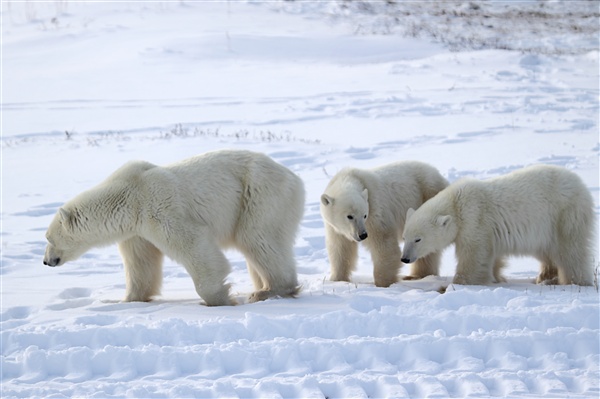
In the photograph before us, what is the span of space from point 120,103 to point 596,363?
47.8 ft

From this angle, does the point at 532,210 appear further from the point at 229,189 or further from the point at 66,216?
the point at 66,216

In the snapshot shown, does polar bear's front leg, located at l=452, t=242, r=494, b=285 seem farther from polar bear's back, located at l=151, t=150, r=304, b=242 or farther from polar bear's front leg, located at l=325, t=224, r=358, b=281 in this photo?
polar bear's back, located at l=151, t=150, r=304, b=242

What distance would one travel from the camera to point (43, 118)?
16.1 meters

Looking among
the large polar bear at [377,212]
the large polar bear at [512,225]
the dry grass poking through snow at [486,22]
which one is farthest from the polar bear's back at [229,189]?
the dry grass poking through snow at [486,22]

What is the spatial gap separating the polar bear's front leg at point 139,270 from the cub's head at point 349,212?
1.62 metres

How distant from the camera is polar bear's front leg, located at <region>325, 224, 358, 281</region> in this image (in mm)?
7109

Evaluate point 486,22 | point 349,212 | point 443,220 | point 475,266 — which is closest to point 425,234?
point 443,220

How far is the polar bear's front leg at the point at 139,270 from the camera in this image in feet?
21.5

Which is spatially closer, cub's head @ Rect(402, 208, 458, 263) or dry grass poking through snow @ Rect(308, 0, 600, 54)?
cub's head @ Rect(402, 208, 458, 263)

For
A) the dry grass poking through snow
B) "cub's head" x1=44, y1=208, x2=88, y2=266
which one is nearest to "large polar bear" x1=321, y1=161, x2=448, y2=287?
"cub's head" x1=44, y1=208, x2=88, y2=266

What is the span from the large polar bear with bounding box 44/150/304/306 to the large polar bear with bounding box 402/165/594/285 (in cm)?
115

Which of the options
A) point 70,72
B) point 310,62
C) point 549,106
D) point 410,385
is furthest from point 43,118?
point 410,385

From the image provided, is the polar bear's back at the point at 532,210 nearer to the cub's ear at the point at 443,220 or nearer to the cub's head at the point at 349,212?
the cub's ear at the point at 443,220

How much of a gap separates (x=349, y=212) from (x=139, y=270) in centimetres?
Result: 190
